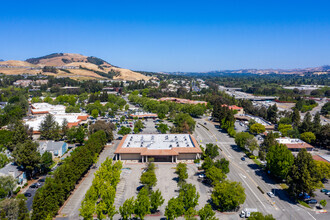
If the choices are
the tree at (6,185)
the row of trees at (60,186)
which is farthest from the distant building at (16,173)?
the row of trees at (60,186)

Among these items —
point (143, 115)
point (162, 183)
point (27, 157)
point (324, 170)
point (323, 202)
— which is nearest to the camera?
point (323, 202)

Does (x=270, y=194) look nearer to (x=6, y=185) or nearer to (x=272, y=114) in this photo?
(x=6, y=185)

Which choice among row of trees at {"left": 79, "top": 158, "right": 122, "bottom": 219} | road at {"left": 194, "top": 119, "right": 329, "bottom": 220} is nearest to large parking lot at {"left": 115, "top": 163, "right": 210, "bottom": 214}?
row of trees at {"left": 79, "top": 158, "right": 122, "bottom": 219}

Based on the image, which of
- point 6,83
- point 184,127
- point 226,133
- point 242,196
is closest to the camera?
point 242,196

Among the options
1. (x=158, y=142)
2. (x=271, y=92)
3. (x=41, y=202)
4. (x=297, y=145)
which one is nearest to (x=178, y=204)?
(x=41, y=202)

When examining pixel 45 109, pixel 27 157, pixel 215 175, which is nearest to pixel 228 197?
pixel 215 175

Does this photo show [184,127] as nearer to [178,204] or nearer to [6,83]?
[178,204]

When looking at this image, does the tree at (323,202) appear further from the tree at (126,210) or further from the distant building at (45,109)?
the distant building at (45,109)

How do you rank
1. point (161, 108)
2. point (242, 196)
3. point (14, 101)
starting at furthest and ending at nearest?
point (14, 101), point (161, 108), point (242, 196)
